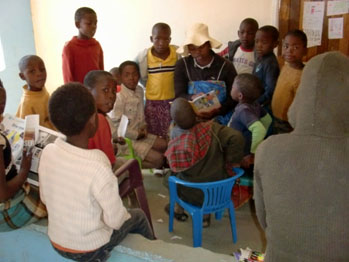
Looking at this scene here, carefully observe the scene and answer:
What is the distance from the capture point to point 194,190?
2.66 m

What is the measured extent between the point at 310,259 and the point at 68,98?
130 centimetres

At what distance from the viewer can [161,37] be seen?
3.41 meters

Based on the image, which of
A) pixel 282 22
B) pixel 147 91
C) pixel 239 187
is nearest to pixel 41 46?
pixel 147 91

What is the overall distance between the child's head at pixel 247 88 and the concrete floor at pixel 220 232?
110 cm

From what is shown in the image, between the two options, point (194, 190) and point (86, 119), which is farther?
point (194, 190)

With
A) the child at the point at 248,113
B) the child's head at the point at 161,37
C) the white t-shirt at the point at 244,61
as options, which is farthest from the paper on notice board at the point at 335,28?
the child's head at the point at 161,37

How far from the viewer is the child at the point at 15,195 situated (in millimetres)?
1819

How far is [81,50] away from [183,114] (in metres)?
1.67

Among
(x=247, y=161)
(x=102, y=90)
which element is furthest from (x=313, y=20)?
(x=102, y=90)

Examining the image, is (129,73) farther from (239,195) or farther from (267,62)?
A: (239,195)

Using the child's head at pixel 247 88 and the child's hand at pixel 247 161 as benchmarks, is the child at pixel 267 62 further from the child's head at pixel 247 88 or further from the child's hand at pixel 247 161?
the child's hand at pixel 247 161

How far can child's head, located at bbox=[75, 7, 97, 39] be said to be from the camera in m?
3.52

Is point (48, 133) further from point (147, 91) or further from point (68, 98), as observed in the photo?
point (147, 91)

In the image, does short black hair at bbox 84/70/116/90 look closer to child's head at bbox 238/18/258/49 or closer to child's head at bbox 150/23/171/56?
child's head at bbox 150/23/171/56
